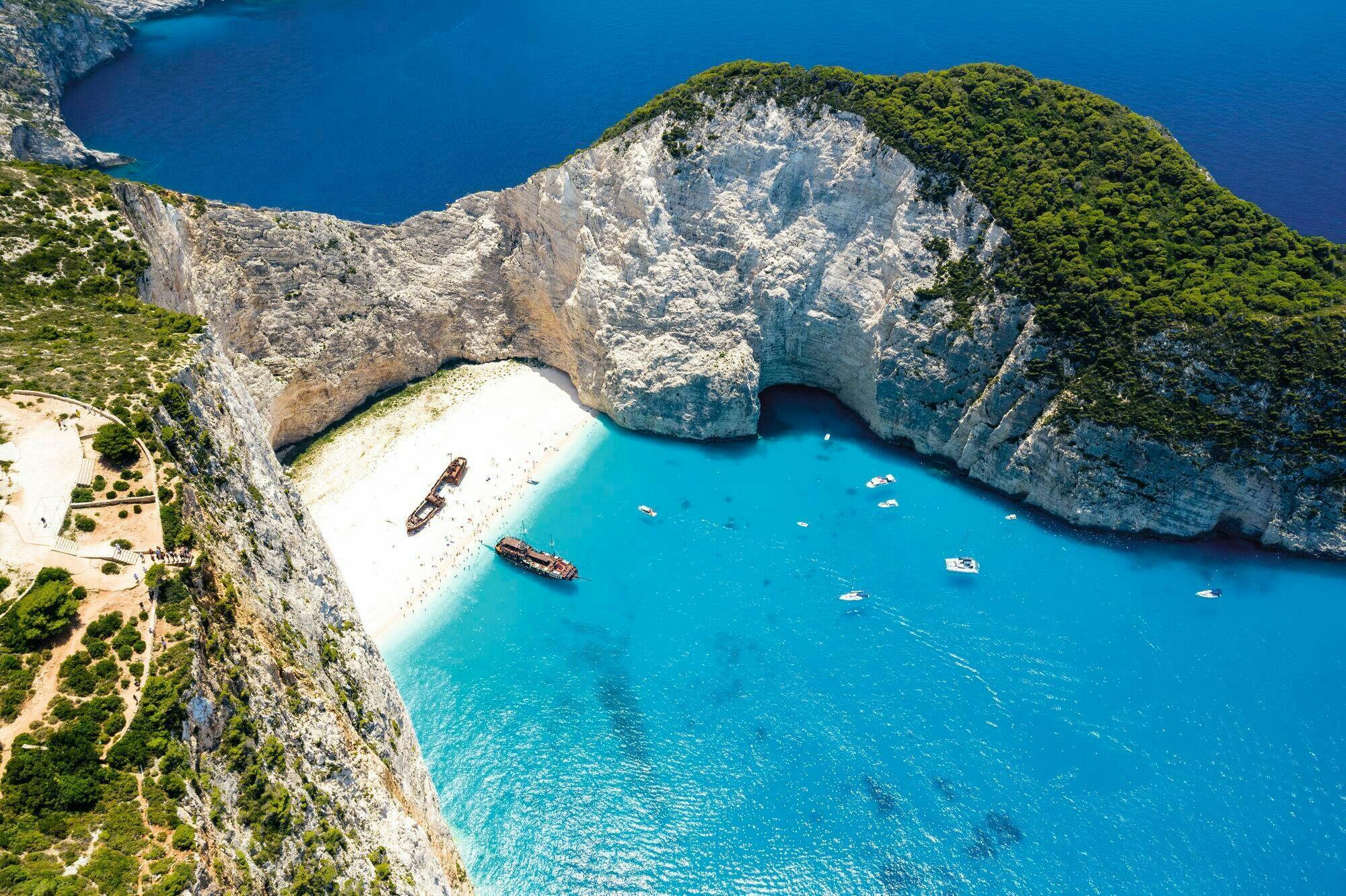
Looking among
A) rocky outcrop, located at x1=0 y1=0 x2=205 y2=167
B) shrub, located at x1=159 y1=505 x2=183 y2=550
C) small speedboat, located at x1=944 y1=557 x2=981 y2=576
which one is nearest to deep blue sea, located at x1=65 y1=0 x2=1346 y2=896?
small speedboat, located at x1=944 y1=557 x2=981 y2=576

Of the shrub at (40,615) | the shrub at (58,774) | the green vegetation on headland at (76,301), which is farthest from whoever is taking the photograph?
the green vegetation on headland at (76,301)

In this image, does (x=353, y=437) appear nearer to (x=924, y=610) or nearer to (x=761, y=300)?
(x=761, y=300)

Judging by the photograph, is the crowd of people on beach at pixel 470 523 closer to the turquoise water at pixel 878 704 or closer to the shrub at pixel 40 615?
the turquoise water at pixel 878 704

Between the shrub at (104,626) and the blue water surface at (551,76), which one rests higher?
the blue water surface at (551,76)

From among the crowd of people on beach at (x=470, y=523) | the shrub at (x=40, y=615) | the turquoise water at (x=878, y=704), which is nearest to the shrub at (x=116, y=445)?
the shrub at (x=40, y=615)

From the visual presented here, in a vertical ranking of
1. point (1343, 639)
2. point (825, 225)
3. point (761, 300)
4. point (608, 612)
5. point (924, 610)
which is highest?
point (825, 225)

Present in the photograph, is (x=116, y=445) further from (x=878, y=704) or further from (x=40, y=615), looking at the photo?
(x=878, y=704)

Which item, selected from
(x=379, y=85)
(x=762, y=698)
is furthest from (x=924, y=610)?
(x=379, y=85)
